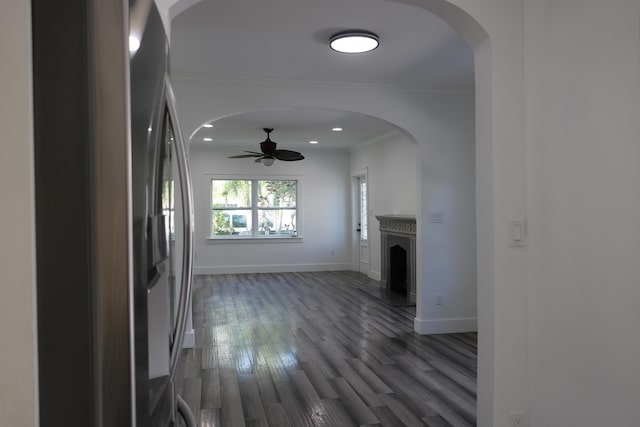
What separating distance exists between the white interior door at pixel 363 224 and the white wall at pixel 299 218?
1.10 ft

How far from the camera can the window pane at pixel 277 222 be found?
970cm

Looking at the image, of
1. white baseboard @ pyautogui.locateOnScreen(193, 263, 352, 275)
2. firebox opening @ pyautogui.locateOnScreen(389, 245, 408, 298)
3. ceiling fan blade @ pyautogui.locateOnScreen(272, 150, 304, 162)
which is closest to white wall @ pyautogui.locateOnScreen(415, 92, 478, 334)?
firebox opening @ pyautogui.locateOnScreen(389, 245, 408, 298)

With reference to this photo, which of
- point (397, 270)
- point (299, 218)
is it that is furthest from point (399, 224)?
point (299, 218)

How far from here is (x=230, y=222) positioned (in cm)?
952

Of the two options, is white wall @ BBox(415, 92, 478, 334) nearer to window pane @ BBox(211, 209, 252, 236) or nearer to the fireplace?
the fireplace

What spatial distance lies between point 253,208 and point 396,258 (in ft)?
12.0
